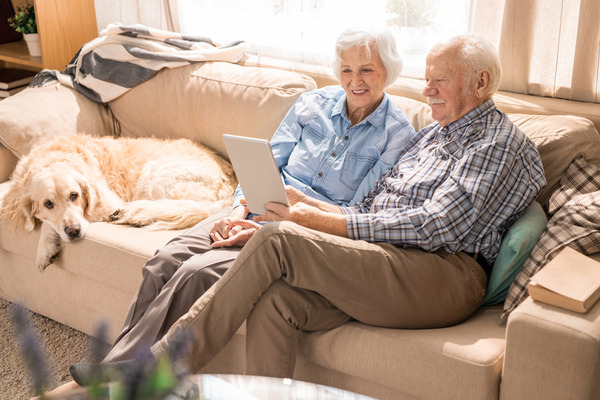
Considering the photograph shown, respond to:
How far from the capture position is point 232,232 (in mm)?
2129

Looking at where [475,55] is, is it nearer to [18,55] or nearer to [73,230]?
[73,230]

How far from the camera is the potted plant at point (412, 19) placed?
2607mm

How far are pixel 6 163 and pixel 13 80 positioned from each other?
0.96 meters

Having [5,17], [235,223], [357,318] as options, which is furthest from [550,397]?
[5,17]

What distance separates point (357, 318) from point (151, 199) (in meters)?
1.09

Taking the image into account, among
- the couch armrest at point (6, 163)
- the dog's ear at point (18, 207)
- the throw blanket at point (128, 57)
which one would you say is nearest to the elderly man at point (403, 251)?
the dog's ear at point (18, 207)

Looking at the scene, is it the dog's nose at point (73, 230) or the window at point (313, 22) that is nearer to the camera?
the dog's nose at point (73, 230)

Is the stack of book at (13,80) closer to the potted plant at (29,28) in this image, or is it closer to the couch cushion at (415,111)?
the potted plant at (29,28)

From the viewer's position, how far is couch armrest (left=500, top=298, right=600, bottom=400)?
4.86 feet

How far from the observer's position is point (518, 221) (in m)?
1.90

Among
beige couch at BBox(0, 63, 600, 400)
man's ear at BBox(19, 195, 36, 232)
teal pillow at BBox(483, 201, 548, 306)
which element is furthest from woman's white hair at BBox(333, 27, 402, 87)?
man's ear at BBox(19, 195, 36, 232)

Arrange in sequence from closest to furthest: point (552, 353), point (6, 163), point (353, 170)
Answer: point (552, 353)
point (353, 170)
point (6, 163)

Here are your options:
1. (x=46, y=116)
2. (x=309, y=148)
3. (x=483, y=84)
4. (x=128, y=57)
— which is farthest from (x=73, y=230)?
(x=483, y=84)

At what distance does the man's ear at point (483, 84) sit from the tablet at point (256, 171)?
647 millimetres
